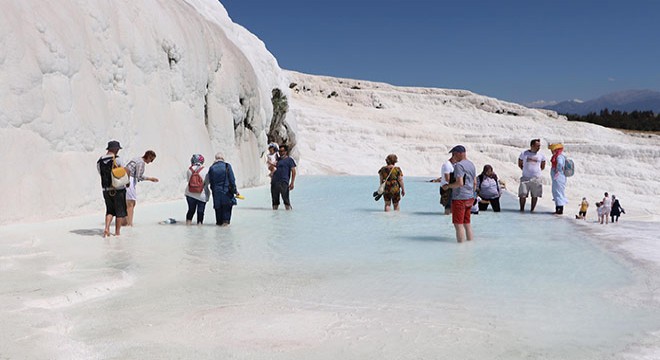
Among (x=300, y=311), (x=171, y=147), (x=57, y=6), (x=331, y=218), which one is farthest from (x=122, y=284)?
(x=171, y=147)

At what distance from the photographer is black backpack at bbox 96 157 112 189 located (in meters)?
8.55

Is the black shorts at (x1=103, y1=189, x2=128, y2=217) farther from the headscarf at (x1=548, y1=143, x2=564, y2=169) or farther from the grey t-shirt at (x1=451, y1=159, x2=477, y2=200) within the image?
the headscarf at (x1=548, y1=143, x2=564, y2=169)

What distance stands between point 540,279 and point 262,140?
17.6 metres

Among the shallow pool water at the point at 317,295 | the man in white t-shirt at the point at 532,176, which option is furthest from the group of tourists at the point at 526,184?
the shallow pool water at the point at 317,295

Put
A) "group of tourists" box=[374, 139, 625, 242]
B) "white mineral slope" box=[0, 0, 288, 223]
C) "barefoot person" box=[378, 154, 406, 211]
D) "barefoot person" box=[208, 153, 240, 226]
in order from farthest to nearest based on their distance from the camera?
"barefoot person" box=[378, 154, 406, 211]
"group of tourists" box=[374, 139, 625, 242]
"white mineral slope" box=[0, 0, 288, 223]
"barefoot person" box=[208, 153, 240, 226]

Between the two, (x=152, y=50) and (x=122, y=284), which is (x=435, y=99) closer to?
(x=152, y=50)

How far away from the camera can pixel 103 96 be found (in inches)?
518

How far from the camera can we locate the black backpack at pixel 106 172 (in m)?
8.55

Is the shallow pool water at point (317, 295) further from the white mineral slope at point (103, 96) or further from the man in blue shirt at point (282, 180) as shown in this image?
the man in blue shirt at point (282, 180)

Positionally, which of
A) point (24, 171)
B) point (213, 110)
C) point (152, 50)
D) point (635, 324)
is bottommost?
point (635, 324)

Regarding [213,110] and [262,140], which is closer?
[213,110]

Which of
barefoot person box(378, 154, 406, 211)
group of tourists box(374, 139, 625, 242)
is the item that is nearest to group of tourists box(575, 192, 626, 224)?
group of tourists box(374, 139, 625, 242)

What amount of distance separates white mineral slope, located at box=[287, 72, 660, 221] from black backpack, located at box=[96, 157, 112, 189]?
11237mm

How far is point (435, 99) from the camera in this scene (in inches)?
2958
